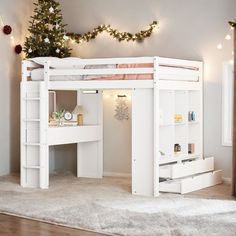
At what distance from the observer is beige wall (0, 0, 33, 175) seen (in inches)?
309

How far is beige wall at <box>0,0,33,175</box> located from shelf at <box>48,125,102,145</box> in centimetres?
123

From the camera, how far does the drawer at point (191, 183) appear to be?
645 centimetres

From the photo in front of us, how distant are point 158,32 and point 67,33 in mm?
1468

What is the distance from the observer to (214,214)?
A: 210 inches

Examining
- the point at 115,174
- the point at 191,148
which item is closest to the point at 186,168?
the point at 191,148

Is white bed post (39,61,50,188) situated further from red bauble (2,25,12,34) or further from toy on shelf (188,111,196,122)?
toy on shelf (188,111,196,122)

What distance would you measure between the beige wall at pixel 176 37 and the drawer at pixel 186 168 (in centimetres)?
23

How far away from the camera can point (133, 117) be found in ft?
21.0

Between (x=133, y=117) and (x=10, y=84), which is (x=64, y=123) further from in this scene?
(x=133, y=117)

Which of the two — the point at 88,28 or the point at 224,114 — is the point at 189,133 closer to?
the point at 224,114

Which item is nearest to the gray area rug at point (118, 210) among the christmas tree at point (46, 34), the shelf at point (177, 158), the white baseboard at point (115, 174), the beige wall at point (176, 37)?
the shelf at point (177, 158)

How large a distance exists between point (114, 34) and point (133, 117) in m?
1.95

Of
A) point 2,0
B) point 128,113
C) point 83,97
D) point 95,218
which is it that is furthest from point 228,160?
point 2,0

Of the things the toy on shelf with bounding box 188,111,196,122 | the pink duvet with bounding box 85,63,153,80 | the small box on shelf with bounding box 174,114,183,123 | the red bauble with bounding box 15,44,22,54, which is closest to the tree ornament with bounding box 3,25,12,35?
the red bauble with bounding box 15,44,22,54
